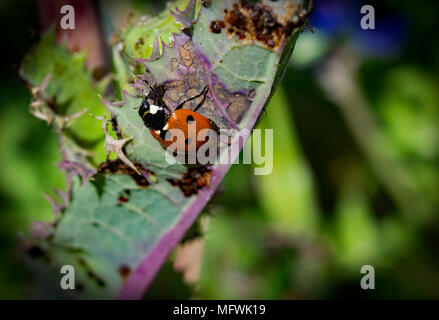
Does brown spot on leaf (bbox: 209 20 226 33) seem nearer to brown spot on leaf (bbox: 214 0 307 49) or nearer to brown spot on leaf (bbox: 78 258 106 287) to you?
brown spot on leaf (bbox: 214 0 307 49)

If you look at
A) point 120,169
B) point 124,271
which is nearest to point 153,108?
point 120,169

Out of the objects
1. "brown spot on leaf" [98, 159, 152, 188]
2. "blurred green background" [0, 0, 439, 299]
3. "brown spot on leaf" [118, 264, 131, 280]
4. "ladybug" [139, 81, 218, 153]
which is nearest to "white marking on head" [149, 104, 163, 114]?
"ladybug" [139, 81, 218, 153]

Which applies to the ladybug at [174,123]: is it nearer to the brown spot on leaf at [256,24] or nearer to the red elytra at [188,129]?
the red elytra at [188,129]

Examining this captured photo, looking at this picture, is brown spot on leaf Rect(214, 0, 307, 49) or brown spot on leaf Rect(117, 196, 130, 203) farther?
brown spot on leaf Rect(117, 196, 130, 203)

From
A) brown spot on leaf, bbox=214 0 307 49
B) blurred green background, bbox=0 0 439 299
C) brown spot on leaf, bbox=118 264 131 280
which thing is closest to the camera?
brown spot on leaf, bbox=214 0 307 49

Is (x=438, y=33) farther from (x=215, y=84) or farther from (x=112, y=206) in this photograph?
(x=112, y=206)

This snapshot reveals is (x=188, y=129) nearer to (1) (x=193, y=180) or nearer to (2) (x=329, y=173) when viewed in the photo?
(1) (x=193, y=180)
